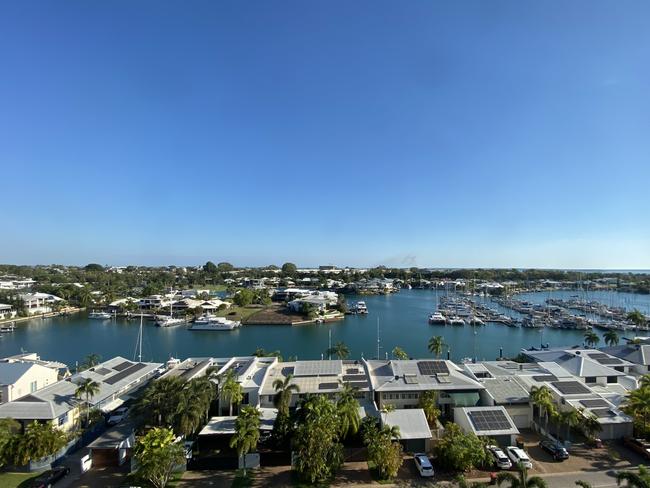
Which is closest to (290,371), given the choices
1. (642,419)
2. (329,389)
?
(329,389)

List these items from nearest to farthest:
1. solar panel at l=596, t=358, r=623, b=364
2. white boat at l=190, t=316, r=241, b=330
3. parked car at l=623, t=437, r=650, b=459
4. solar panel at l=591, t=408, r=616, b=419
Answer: parked car at l=623, t=437, r=650, b=459 → solar panel at l=591, t=408, r=616, b=419 → solar panel at l=596, t=358, r=623, b=364 → white boat at l=190, t=316, r=241, b=330

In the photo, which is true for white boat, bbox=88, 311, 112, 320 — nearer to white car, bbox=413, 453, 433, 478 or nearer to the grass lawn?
the grass lawn

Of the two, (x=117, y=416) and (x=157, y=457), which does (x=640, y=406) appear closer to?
(x=157, y=457)

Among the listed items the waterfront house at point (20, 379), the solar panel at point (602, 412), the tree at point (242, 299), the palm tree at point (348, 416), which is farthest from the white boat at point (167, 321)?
the solar panel at point (602, 412)

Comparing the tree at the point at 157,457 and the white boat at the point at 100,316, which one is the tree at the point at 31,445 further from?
the white boat at the point at 100,316

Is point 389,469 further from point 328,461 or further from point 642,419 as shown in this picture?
point 642,419

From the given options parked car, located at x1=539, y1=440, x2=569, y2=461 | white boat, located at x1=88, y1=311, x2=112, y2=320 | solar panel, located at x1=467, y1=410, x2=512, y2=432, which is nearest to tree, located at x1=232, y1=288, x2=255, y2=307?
white boat, located at x1=88, y1=311, x2=112, y2=320

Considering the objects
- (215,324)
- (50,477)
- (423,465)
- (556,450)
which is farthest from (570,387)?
(215,324)
